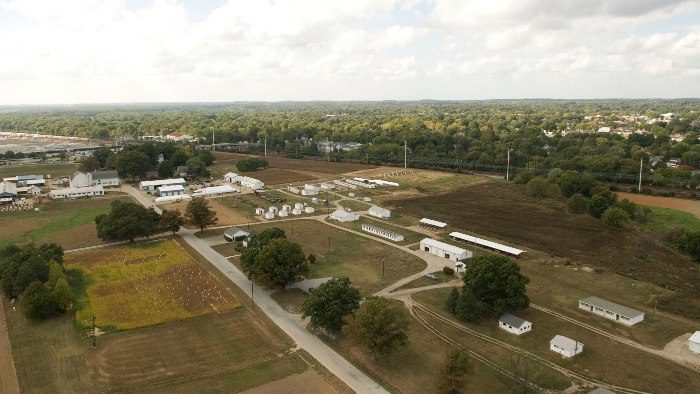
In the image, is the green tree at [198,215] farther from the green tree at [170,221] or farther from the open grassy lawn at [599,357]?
the open grassy lawn at [599,357]

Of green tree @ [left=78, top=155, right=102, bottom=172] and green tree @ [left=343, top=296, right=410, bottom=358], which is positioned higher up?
green tree @ [left=78, top=155, right=102, bottom=172]

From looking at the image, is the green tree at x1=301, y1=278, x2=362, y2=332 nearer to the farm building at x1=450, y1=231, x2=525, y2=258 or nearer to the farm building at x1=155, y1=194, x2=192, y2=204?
the farm building at x1=450, y1=231, x2=525, y2=258

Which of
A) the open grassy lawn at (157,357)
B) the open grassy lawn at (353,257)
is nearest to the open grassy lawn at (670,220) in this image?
the open grassy lawn at (353,257)

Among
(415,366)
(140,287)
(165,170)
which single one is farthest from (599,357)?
(165,170)

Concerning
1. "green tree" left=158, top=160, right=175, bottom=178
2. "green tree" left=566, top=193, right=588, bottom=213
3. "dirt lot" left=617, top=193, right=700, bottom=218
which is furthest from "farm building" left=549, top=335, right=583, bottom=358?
"green tree" left=158, top=160, right=175, bottom=178

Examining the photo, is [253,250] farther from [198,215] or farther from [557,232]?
[557,232]

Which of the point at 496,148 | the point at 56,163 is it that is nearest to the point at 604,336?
the point at 496,148

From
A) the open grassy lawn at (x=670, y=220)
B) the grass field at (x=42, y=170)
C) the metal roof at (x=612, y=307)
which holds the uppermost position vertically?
the grass field at (x=42, y=170)
